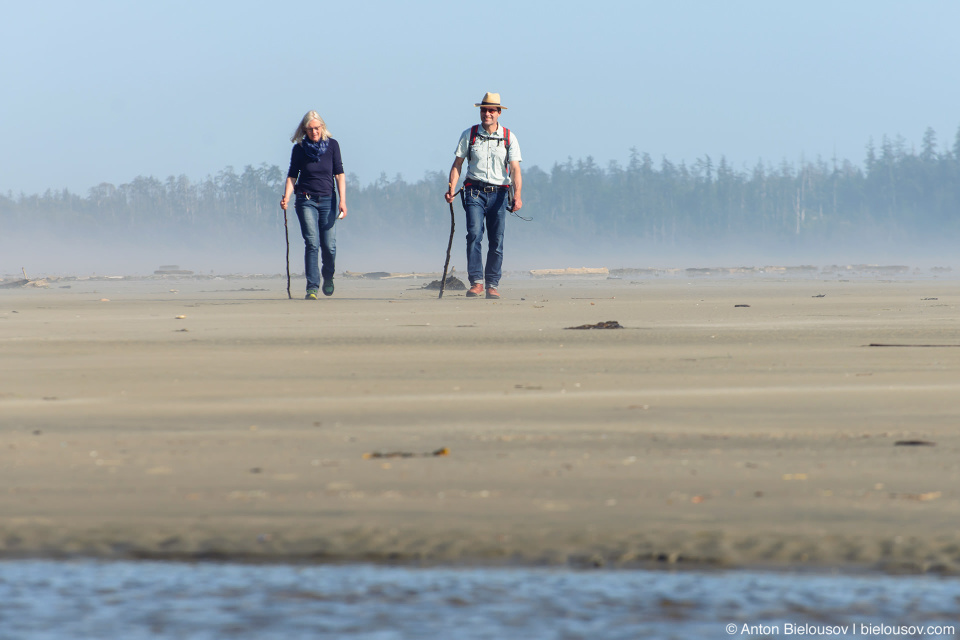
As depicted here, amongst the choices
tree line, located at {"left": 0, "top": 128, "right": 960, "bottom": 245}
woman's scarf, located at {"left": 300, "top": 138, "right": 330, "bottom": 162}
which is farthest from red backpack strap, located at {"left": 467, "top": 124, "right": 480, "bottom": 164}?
tree line, located at {"left": 0, "top": 128, "right": 960, "bottom": 245}

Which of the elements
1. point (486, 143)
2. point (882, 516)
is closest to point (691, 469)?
point (882, 516)

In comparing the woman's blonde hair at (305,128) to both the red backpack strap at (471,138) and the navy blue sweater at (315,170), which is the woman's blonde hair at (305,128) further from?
the red backpack strap at (471,138)

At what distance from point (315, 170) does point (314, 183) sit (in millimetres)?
127

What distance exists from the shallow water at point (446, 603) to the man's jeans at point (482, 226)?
31.4ft

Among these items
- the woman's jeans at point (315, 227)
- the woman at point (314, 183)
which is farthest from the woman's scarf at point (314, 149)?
the woman's jeans at point (315, 227)

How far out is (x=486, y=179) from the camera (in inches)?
480

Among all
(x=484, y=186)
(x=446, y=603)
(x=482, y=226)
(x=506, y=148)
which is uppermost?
(x=506, y=148)

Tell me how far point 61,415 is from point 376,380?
1444 millimetres

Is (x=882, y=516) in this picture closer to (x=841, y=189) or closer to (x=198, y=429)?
(x=198, y=429)

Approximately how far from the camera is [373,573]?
8.46 feet

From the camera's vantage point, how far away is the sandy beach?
2752 millimetres

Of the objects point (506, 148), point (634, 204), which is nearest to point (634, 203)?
point (634, 204)

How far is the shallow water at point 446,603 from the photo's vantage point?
223 cm

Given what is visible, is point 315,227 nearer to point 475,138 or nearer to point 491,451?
point 475,138
